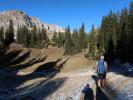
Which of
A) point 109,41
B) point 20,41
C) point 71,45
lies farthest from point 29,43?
point 109,41

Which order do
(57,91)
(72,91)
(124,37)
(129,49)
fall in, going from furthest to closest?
(124,37), (129,49), (57,91), (72,91)

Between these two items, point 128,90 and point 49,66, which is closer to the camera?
point 128,90

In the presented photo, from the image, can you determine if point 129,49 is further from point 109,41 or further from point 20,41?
point 20,41

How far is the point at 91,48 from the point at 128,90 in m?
112

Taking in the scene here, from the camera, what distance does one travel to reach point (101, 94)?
2417cm

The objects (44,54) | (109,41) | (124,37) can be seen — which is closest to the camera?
(124,37)

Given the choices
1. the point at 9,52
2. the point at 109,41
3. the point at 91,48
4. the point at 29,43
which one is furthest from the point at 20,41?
the point at 109,41

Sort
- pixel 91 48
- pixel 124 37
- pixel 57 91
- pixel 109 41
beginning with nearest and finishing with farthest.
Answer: pixel 57 91, pixel 124 37, pixel 109 41, pixel 91 48

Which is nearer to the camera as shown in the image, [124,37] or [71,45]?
[124,37]

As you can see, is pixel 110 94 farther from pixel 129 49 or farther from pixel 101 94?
pixel 129 49

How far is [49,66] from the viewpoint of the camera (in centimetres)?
12294

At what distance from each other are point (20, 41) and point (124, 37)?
345ft

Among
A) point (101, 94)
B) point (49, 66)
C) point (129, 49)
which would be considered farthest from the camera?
point (49, 66)

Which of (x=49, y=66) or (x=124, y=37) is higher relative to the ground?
(x=124, y=37)
